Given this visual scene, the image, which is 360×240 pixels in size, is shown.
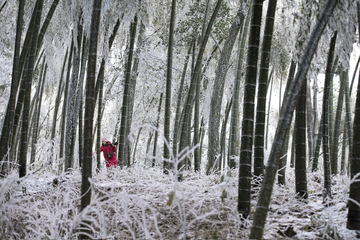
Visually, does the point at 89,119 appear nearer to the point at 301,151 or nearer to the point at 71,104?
the point at 301,151

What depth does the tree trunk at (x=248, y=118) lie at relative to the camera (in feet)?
6.13

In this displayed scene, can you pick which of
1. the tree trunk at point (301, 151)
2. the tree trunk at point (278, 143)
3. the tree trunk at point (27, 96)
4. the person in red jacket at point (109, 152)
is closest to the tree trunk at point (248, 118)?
the tree trunk at point (278, 143)

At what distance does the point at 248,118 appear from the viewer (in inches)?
74.9

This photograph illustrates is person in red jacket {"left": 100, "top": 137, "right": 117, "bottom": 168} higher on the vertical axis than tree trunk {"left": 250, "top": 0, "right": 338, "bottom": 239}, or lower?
lower

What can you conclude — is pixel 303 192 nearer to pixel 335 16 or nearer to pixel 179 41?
pixel 335 16

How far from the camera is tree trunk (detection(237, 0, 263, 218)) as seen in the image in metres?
1.87

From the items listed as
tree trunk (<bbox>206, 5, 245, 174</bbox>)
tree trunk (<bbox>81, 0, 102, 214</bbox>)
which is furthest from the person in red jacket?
tree trunk (<bbox>81, 0, 102, 214</bbox>)

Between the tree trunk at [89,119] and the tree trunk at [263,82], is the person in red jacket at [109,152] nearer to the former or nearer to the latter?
the tree trunk at [263,82]

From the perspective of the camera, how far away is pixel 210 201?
209cm

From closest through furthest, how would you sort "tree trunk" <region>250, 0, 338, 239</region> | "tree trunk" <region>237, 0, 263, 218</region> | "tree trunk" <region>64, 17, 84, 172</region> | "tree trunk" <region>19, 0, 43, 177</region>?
"tree trunk" <region>250, 0, 338, 239</region> < "tree trunk" <region>237, 0, 263, 218</region> < "tree trunk" <region>19, 0, 43, 177</region> < "tree trunk" <region>64, 17, 84, 172</region>

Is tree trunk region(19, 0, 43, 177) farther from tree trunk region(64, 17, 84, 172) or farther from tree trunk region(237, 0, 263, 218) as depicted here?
tree trunk region(237, 0, 263, 218)

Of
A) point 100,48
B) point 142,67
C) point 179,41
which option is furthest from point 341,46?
point 142,67

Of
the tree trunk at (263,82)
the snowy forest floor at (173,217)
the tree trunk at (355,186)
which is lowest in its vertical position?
the snowy forest floor at (173,217)

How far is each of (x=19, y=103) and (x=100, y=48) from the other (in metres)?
1.68
